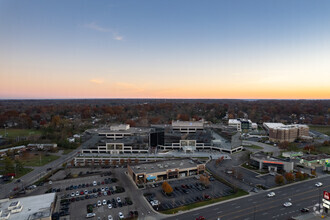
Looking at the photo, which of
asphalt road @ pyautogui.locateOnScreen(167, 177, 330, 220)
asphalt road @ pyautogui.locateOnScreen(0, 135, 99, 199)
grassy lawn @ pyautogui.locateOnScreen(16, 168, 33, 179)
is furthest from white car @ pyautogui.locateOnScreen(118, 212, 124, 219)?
grassy lawn @ pyautogui.locateOnScreen(16, 168, 33, 179)

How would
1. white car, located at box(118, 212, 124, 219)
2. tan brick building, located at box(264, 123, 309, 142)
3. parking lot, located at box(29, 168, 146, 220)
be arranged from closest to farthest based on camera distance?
white car, located at box(118, 212, 124, 219)
parking lot, located at box(29, 168, 146, 220)
tan brick building, located at box(264, 123, 309, 142)

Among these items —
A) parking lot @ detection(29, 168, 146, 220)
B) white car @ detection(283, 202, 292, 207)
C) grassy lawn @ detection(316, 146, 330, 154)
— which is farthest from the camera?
grassy lawn @ detection(316, 146, 330, 154)

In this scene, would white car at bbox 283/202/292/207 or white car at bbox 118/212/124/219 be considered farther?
white car at bbox 283/202/292/207

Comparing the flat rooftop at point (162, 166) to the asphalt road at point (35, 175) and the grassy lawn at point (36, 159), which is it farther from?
the grassy lawn at point (36, 159)

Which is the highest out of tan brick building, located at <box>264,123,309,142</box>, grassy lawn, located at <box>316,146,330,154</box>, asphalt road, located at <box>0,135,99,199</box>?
tan brick building, located at <box>264,123,309,142</box>

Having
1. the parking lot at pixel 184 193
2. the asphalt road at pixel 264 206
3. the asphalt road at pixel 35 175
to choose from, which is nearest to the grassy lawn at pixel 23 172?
the asphalt road at pixel 35 175

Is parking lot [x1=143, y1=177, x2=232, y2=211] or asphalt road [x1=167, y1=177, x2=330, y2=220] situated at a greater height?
asphalt road [x1=167, y1=177, x2=330, y2=220]

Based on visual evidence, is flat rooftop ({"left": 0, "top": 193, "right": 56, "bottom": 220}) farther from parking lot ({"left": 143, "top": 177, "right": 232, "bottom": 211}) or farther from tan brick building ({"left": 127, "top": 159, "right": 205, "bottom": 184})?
tan brick building ({"left": 127, "top": 159, "right": 205, "bottom": 184})

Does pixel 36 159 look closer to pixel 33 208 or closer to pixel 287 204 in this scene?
pixel 33 208

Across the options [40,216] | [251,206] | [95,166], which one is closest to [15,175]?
[95,166]
